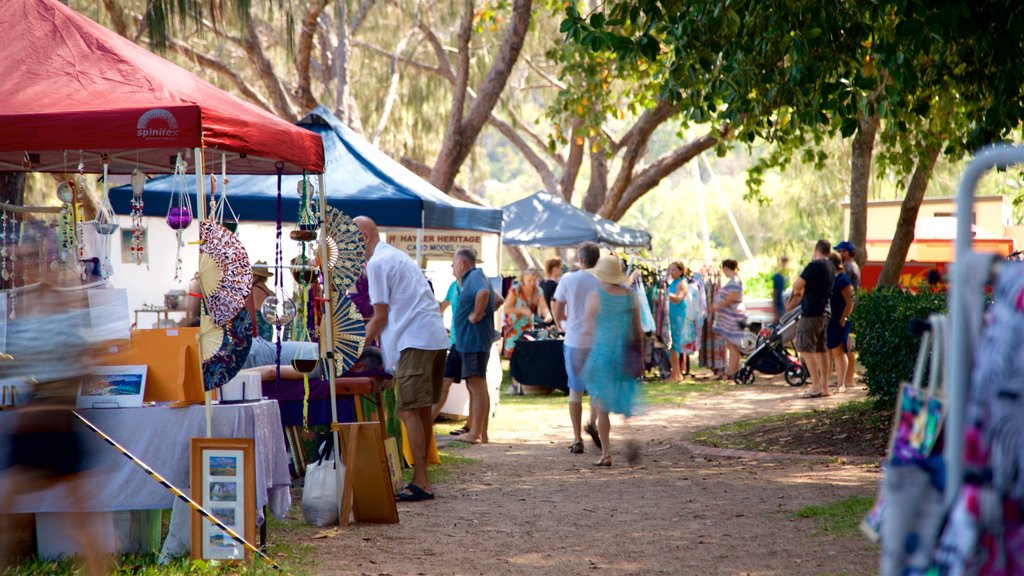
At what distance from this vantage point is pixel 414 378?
7996 millimetres

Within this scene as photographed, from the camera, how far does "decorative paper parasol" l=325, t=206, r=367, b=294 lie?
25.3 feet

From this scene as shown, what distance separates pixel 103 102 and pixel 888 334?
7.50m

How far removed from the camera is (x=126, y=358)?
6.06m

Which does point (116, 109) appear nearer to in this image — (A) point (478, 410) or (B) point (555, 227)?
(A) point (478, 410)

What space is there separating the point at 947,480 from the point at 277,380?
5852 mm

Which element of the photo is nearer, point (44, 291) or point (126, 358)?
point (44, 291)

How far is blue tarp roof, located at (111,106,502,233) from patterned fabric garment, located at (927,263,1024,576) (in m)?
8.75

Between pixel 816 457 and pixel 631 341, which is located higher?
pixel 631 341

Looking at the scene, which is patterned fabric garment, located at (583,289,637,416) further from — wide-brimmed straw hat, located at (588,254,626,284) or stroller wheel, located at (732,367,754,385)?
stroller wheel, located at (732,367,754,385)

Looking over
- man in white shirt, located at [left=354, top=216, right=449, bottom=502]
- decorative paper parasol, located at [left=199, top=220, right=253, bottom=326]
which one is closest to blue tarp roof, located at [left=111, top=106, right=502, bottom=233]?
man in white shirt, located at [left=354, top=216, right=449, bottom=502]

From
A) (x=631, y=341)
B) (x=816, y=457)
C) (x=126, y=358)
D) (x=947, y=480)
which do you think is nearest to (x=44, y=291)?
(x=126, y=358)

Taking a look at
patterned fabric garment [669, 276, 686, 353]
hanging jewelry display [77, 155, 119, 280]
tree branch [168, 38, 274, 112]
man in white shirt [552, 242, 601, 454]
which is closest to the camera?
hanging jewelry display [77, 155, 119, 280]

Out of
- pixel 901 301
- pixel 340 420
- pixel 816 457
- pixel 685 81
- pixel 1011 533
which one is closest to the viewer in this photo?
pixel 1011 533

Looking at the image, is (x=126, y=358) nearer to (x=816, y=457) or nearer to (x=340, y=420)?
(x=340, y=420)
